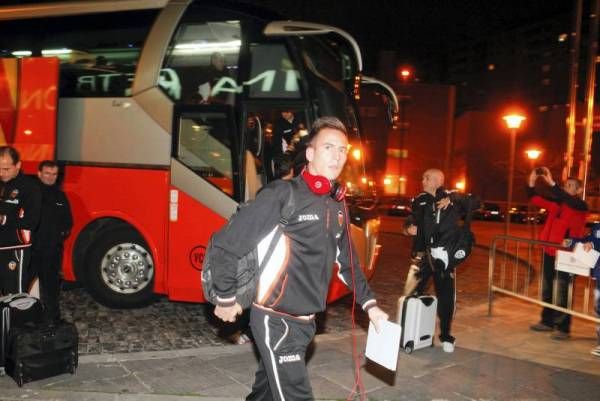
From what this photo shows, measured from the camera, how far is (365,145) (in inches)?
302

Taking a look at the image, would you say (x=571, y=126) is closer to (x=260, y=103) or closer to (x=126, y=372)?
(x=260, y=103)

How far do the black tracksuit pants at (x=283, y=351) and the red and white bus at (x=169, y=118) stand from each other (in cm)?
375

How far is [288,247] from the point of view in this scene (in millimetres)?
2990

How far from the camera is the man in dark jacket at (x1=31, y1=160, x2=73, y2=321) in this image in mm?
6156

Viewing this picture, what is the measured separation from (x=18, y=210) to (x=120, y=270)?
7.68 ft

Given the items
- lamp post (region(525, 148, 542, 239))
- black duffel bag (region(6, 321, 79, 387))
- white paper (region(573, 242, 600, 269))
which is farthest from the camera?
lamp post (region(525, 148, 542, 239))

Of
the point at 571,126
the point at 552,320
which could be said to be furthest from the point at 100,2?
the point at 571,126

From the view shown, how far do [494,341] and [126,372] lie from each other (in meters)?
4.18

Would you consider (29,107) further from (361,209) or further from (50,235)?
(361,209)

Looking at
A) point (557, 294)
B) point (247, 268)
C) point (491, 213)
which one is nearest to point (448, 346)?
point (557, 294)

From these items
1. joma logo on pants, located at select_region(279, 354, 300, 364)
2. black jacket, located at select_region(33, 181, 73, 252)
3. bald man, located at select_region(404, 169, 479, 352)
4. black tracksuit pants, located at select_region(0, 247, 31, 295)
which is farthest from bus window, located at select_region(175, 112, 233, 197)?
joma logo on pants, located at select_region(279, 354, 300, 364)

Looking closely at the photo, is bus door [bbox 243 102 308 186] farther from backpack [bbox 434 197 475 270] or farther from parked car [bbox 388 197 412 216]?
parked car [bbox 388 197 412 216]

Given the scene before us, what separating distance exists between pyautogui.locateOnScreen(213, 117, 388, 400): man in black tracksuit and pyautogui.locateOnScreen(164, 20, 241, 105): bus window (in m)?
4.00

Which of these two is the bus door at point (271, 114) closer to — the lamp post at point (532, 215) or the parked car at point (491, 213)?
the lamp post at point (532, 215)
